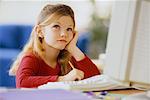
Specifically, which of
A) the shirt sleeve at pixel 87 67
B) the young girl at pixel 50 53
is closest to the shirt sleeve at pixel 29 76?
the young girl at pixel 50 53

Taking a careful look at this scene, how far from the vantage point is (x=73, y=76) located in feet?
4.11

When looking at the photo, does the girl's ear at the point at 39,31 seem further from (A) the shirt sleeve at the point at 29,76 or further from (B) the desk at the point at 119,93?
(B) the desk at the point at 119,93

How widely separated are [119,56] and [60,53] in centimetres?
32

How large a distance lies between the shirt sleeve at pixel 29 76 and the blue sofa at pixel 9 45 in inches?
1.4

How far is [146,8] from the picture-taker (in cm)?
94

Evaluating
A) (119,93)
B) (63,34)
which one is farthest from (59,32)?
(119,93)

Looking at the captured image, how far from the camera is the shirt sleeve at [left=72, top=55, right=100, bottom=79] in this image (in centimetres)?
126

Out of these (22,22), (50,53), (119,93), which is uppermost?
(22,22)

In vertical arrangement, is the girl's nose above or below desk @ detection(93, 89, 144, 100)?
above

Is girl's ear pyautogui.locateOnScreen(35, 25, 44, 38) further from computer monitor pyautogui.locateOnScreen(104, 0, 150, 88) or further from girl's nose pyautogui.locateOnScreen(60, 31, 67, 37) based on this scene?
computer monitor pyautogui.locateOnScreen(104, 0, 150, 88)

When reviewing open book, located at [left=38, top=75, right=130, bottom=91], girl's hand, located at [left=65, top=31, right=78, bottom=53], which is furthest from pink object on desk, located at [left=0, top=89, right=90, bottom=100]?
girl's hand, located at [left=65, top=31, right=78, bottom=53]

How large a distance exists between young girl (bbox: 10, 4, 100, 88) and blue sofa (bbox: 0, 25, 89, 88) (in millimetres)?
34

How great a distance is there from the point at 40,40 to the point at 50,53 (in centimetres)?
6

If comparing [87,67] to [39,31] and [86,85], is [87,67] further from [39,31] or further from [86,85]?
[39,31]
